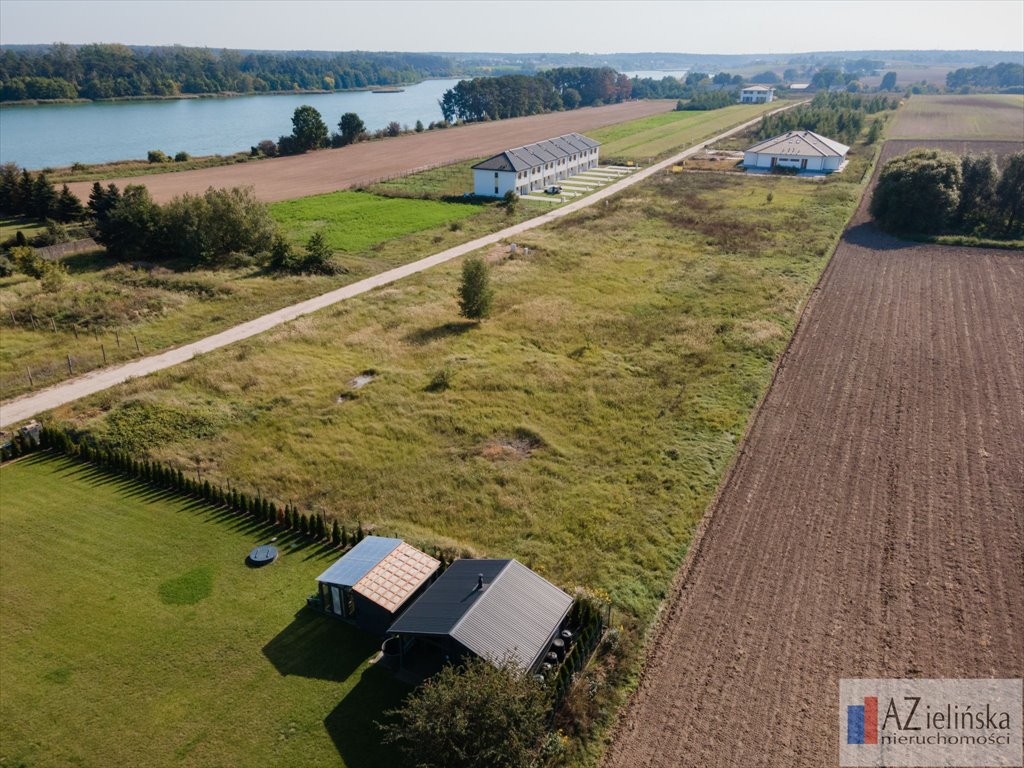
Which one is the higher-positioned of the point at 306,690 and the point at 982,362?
the point at 982,362

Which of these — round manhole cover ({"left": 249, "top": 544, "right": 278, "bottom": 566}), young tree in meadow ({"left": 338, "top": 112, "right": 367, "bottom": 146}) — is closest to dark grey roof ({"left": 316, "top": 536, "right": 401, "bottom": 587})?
round manhole cover ({"left": 249, "top": 544, "right": 278, "bottom": 566})

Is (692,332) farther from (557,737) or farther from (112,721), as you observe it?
(112,721)

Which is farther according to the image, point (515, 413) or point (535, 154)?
point (535, 154)

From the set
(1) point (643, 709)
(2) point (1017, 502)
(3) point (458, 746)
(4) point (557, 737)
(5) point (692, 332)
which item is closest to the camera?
(3) point (458, 746)

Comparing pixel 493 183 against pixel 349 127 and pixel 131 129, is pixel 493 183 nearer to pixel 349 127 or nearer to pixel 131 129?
pixel 349 127

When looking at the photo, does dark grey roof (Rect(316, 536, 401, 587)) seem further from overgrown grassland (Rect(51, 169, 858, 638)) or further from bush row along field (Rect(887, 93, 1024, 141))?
bush row along field (Rect(887, 93, 1024, 141))

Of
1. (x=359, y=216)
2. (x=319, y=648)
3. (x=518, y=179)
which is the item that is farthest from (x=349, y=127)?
(x=319, y=648)

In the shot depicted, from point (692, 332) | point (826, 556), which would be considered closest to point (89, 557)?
point (826, 556)

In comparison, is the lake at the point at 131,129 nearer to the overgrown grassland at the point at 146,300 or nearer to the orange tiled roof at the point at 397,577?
the overgrown grassland at the point at 146,300
